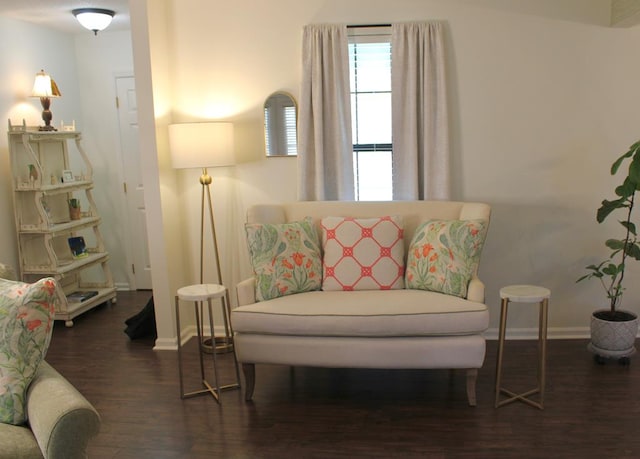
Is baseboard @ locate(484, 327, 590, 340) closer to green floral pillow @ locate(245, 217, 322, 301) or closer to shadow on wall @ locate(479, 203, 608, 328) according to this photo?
shadow on wall @ locate(479, 203, 608, 328)

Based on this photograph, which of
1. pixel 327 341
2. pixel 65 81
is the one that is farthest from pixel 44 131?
pixel 327 341

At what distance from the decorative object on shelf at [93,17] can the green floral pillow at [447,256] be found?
9.81 feet

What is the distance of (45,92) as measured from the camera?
475 cm

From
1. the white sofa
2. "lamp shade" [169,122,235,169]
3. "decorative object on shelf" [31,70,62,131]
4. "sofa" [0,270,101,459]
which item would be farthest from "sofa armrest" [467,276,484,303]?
"decorative object on shelf" [31,70,62,131]

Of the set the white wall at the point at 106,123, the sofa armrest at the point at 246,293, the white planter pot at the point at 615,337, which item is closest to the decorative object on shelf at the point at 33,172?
the white wall at the point at 106,123

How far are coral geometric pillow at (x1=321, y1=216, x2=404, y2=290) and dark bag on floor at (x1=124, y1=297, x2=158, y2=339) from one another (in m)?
1.55

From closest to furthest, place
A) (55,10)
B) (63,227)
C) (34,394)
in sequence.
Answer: (34,394) → (55,10) → (63,227)

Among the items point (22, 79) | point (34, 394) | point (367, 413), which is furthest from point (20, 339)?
point (22, 79)

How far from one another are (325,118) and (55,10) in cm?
237

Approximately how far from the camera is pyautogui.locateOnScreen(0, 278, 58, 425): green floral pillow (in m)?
1.99

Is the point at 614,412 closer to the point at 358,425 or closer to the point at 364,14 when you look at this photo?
the point at 358,425

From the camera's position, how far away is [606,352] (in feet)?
11.5

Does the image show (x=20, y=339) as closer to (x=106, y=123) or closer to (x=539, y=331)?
(x=539, y=331)

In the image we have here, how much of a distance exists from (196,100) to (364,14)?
4.32 ft
